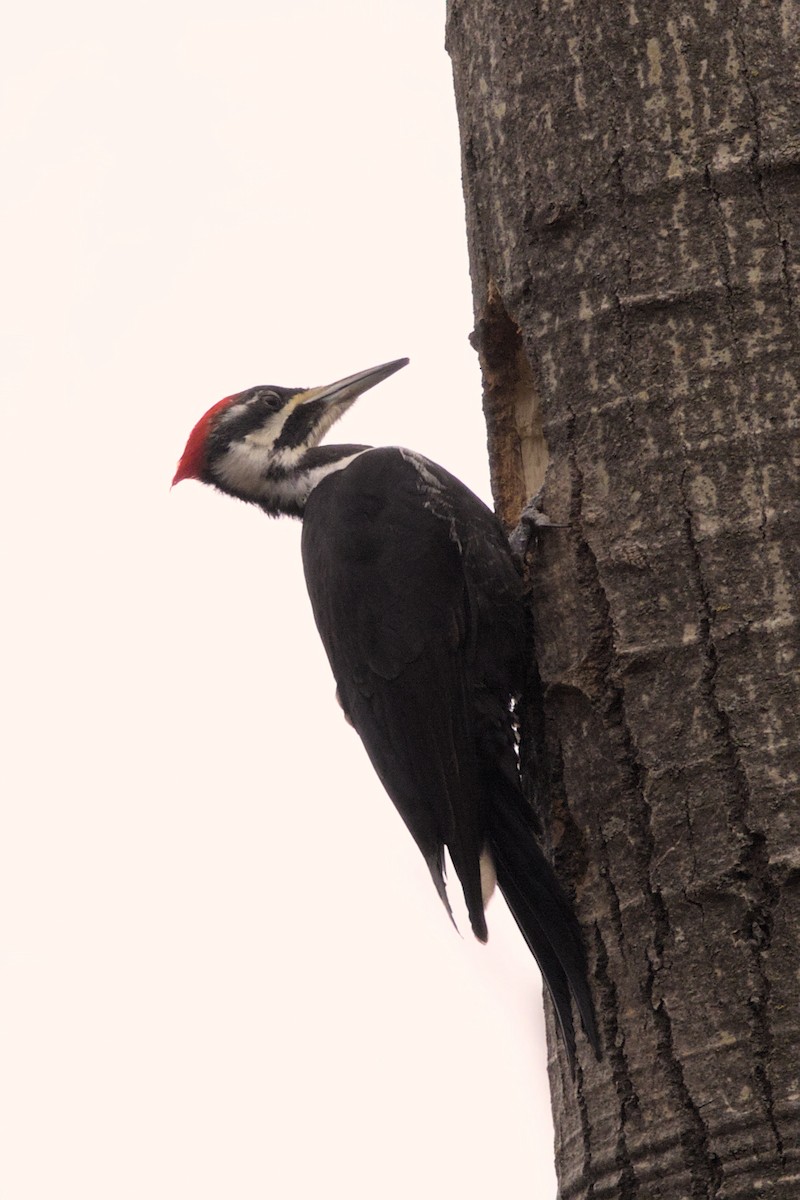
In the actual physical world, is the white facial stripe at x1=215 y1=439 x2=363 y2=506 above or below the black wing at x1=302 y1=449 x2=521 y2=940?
above

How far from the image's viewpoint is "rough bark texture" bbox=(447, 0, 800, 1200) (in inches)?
73.4

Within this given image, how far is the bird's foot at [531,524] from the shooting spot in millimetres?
2324

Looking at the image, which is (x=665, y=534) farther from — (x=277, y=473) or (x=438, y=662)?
(x=277, y=473)

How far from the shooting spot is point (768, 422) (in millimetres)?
2064

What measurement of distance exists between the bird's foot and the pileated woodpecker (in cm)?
14

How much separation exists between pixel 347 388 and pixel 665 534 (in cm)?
175

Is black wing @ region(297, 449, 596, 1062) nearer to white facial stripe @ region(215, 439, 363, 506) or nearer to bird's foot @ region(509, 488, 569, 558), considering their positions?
bird's foot @ region(509, 488, 569, 558)

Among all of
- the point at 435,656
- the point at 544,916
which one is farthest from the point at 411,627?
the point at 544,916

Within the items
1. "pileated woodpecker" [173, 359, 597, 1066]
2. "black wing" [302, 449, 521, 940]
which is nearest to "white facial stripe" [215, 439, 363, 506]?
"pileated woodpecker" [173, 359, 597, 1066]

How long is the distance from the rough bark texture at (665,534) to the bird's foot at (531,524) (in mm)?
19

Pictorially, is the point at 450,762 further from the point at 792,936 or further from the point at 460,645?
the point at 792,936


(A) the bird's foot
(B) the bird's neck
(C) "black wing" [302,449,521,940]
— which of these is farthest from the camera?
(B) the bird's neck

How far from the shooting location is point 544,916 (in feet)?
7.11

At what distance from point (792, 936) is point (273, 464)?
2134 mm
